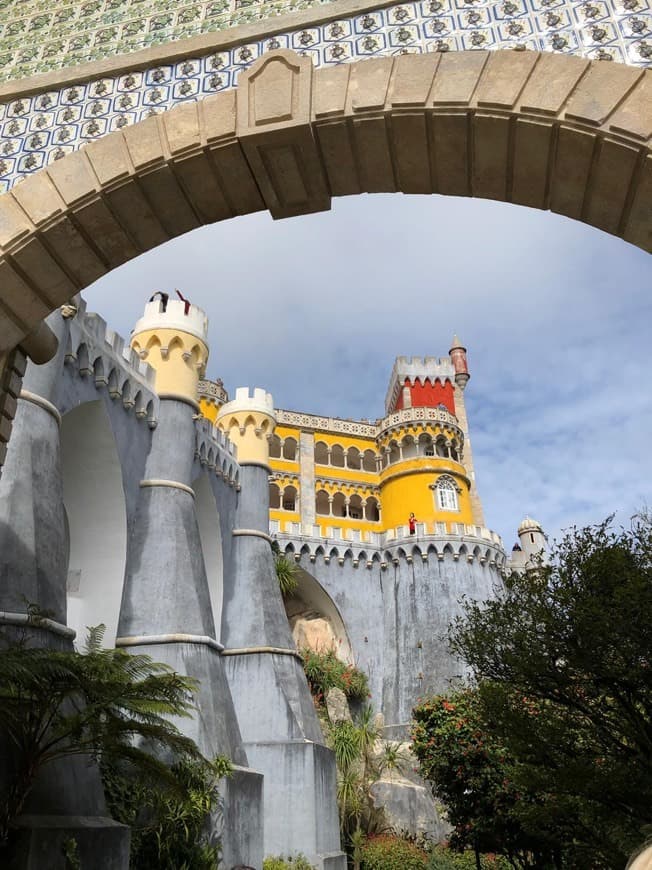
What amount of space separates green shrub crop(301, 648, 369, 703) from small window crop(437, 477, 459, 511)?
9.06 metres

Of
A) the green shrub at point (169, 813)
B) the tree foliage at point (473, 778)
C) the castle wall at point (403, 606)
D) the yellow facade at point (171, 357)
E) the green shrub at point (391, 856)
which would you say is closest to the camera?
the green shrub at point (169, 813)

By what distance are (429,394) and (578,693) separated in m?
33.3

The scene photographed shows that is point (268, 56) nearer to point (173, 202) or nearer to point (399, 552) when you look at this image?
point (173, 202)

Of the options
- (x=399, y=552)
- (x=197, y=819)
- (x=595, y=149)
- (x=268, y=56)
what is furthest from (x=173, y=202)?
(x=399, y=552)

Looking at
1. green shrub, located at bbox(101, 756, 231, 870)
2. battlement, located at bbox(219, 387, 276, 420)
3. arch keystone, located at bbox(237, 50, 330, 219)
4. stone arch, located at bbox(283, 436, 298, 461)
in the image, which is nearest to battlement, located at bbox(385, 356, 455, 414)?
stone arch, located at bbox(283, 436, 298, 461)

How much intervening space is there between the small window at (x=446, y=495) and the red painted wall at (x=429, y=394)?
9.64 m

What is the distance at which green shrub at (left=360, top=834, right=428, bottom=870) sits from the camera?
59.2 feet

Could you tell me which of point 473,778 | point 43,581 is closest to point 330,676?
point 473,778

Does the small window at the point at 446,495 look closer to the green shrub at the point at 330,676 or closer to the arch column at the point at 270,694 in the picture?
the green shrub at the point at 330,676

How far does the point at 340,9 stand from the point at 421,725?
510 inches

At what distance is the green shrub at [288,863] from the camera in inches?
536

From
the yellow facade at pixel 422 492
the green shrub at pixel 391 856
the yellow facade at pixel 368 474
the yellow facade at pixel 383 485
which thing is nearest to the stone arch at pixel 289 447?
the yellow facade at pixel 368 474

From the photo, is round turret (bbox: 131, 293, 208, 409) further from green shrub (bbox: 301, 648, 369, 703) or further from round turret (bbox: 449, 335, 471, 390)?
round turret (bbox: 449, 335, 471, 390)

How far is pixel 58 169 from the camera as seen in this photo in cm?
514
